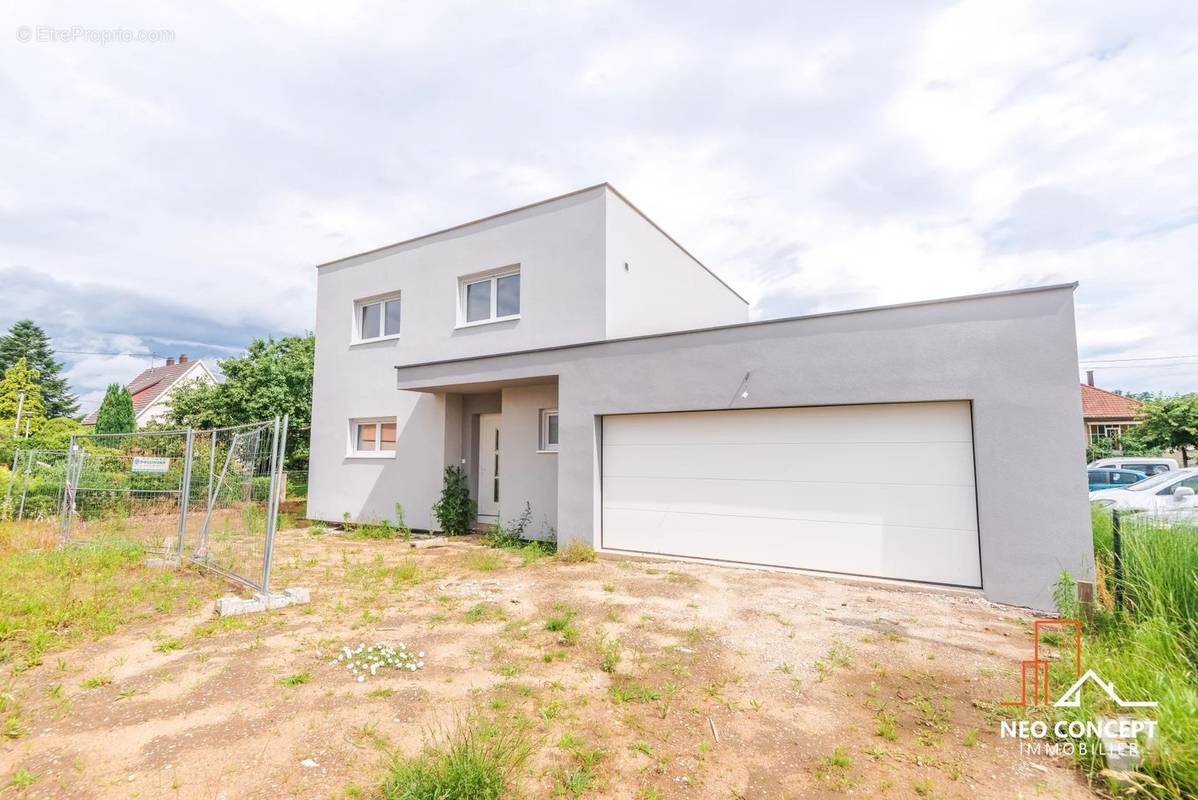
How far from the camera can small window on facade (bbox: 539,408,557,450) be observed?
10.2 metres

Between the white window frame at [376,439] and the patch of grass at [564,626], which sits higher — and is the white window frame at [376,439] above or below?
above

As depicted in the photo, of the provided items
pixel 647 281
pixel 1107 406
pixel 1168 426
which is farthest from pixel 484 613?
pixel 1107 406

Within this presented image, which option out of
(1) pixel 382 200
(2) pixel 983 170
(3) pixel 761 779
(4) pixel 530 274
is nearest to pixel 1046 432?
(2) pixel 983 170

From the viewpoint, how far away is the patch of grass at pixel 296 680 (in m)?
3.87

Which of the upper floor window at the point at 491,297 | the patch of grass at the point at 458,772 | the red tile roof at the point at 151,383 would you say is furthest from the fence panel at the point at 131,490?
the red tile roof at the point at 151,383

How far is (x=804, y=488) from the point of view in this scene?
278 inches

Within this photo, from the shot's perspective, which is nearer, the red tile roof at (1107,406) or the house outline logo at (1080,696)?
the house outline logo at (1080,696)

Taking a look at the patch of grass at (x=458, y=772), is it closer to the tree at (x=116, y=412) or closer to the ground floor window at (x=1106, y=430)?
the tree at (x=116, y=412)

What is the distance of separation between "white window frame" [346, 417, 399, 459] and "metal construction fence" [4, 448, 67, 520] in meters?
5.75

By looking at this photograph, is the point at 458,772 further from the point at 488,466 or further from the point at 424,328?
the point at 424,328

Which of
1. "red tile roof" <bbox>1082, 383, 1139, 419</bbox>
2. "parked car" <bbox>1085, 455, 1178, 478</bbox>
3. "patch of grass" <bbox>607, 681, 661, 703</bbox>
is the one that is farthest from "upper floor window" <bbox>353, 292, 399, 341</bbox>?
"red tile roof" <bbox>1082, 383, 1139, 419</bbox>

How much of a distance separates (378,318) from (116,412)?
15.1 metres

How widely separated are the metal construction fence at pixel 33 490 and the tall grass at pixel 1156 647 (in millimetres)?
16666

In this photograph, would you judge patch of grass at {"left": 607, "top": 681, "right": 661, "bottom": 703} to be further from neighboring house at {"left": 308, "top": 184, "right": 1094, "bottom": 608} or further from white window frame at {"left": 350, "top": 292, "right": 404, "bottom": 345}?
white window frame at {"left": 350, "top": 292, "right": 404, "bottom": 345}
